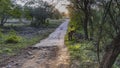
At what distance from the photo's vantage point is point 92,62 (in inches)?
428

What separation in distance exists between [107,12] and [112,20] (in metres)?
0.37

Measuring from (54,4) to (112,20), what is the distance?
1.79 meters

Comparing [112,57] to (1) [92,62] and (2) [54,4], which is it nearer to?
(2) [54,4]

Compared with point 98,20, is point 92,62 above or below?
below

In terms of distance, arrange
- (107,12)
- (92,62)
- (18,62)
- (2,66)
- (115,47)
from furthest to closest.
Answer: (18,62), (2,66), (92,62), (107,12), (115,47)

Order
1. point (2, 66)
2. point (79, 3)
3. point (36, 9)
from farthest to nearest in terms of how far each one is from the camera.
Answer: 1. point (36, 9)
2. point (79, 3)
3. point (2, 66)

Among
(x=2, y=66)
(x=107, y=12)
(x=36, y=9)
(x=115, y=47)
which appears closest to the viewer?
(x=115, y=47)

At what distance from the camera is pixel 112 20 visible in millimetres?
6957

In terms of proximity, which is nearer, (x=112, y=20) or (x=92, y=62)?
(x=112, y=20)

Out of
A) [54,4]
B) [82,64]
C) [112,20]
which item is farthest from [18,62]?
[112,20]

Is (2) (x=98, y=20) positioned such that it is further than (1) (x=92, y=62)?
No

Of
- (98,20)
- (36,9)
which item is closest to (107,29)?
(98,20)

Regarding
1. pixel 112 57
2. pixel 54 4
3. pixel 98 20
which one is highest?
pixel 54 4

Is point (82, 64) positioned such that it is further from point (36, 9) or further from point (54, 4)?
point (36, 9)
